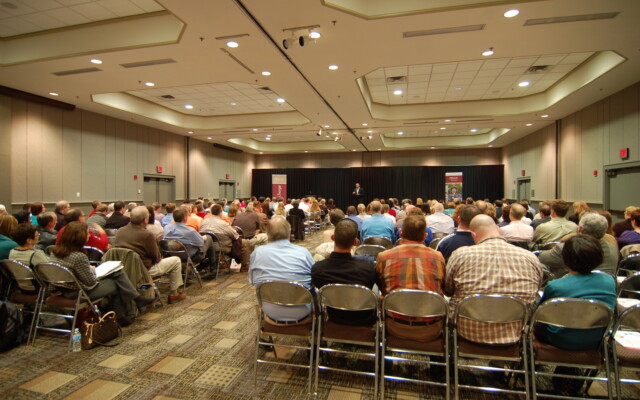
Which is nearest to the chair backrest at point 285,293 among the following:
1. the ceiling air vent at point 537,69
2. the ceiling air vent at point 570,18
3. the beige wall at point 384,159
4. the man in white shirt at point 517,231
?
the man in white shirt at point 517,231

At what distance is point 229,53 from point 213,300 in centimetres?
408

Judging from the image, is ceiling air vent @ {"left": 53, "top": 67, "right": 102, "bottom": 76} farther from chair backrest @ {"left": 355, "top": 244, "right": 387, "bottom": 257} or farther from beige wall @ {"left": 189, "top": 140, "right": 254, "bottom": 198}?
beige wall @ {"left": 189, "top": 140, "right": 254, "bottom": 198}

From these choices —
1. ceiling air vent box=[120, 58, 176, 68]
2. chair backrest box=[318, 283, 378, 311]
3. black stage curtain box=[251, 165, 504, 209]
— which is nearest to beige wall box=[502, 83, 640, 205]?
black stage curtain box=[251, 165, 504, 209]

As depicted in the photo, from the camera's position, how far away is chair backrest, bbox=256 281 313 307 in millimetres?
2475

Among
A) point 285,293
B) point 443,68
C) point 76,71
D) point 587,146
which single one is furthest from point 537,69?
point 76,71

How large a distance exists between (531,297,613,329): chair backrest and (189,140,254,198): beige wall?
44.6 feet

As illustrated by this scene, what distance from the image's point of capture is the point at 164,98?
9867mm

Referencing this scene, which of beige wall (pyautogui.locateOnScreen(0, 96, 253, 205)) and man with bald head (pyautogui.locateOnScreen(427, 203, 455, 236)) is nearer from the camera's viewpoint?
man with bald head (pyautogui.locateOnScreen(427, 203, 455, 236))

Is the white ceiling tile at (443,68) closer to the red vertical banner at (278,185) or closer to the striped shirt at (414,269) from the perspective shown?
the striped shirt at (414,269)

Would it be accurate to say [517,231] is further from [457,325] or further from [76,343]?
[76,343]

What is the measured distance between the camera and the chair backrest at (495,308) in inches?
82.5

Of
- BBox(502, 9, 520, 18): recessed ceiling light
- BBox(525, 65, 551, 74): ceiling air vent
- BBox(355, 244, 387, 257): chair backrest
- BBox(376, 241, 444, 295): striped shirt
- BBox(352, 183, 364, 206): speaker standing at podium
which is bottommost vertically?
BBox(355, 244, 387, 257): chair backrest

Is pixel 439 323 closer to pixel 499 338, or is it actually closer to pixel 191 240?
pixel 499 338

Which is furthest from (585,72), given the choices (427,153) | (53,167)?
(53,167)
